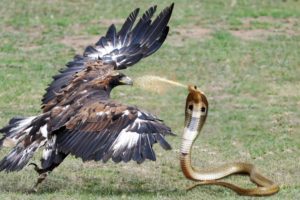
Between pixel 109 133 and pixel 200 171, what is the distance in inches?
49.7

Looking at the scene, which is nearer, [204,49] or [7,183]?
[7,183]

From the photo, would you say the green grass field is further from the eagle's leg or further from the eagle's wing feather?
the eagle's wing feather

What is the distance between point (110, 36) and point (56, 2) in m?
9.45

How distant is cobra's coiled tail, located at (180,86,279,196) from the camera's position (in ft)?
31.0

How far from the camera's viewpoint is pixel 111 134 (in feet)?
29.9

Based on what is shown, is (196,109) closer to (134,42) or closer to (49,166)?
(49,166)

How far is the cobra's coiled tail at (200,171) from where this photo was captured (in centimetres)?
944

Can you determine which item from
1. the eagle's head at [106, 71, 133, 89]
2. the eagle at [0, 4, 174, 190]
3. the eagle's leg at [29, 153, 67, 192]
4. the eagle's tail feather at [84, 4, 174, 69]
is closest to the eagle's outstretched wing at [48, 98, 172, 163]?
the eagle at [0, 4, 174, 190]

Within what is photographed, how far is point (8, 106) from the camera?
47.4ft

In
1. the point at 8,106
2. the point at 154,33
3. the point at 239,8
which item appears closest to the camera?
the point at 154,33

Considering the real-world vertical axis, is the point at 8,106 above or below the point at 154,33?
below

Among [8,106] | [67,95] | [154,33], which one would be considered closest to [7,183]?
[67,95]

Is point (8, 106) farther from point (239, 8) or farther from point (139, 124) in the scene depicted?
point (239, 8)

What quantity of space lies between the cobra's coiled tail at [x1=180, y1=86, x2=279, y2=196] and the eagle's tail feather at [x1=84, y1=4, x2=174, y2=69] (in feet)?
5.10
